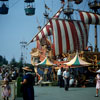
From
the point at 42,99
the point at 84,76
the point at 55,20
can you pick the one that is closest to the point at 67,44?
the point at 55,20

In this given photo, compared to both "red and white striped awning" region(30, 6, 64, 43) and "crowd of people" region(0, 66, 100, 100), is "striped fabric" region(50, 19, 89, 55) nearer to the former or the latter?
"red and white striped awning" region(30, 6, 64, 43)

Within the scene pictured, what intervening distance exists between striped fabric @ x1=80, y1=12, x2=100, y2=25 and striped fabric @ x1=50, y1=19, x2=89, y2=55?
1967mm

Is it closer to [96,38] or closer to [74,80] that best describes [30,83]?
[74,80]

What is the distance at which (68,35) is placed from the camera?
43.1 meters

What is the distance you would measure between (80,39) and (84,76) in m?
22.2

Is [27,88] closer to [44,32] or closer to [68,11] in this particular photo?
[44,32]

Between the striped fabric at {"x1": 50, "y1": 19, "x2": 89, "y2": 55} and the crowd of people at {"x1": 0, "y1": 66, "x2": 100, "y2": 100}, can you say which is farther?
the striped fabric at {"x1": 50, "y1": 19, "x2": 89, "y2": 55}

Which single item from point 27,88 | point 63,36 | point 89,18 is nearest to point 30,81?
point 27,88

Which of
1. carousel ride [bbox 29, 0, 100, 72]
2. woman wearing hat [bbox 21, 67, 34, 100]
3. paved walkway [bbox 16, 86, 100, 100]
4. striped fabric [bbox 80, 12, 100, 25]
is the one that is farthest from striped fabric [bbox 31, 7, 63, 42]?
woman wearing hat [bbox 21, 67, 34, 100]

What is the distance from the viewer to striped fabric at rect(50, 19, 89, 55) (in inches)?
1631

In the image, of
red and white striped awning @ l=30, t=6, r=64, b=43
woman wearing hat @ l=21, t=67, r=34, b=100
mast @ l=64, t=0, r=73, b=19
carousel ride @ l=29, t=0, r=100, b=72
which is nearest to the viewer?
woman wearing hat @ l=21, t=67, r=34, b=100

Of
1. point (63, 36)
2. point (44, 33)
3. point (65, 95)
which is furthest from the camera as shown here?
point (44, 33)

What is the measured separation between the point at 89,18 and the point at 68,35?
4.82 m

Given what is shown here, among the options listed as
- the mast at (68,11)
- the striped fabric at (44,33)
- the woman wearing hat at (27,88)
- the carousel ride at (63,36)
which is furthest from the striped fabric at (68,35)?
the woman wearing hat at (27,88)
